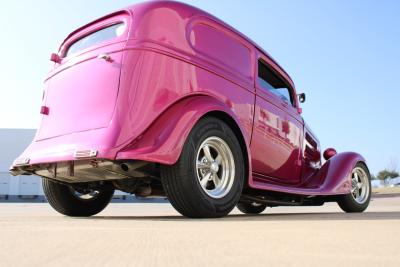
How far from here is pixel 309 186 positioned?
5.52 meters

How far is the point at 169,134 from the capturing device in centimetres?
312

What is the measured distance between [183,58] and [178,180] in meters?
1.05

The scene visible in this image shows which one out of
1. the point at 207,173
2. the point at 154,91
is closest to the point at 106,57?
the point at 154,91

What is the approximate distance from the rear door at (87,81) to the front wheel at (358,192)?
3.89 m

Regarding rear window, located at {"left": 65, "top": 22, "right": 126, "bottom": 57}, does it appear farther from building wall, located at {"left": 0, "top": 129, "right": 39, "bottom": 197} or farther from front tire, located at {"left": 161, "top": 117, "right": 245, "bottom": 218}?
building wall, located at {"left": 0, "top": 129, "right": 39, "bottom": 197}

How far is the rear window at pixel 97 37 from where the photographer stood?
3721 millimetres

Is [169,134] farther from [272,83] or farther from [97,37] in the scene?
[272,83]

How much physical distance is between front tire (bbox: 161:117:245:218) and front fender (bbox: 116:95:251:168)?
100mm

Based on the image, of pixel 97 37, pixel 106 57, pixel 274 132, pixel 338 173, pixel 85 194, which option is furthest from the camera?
pixel 338 173

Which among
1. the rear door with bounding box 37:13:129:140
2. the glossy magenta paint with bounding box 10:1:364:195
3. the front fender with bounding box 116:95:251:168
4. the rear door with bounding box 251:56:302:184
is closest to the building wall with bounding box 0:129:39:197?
the rear door with bounding box 251:56:302:184

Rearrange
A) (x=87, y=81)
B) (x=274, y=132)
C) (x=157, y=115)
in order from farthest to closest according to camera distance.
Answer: (x=274, y=132), (x=87, y=81), (x=157, y=115)

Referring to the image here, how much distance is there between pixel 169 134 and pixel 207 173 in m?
0.57

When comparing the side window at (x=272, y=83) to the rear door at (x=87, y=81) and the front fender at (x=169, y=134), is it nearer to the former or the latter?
the front fender at (x=169, y=134)

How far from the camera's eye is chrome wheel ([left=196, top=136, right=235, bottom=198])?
346cm
